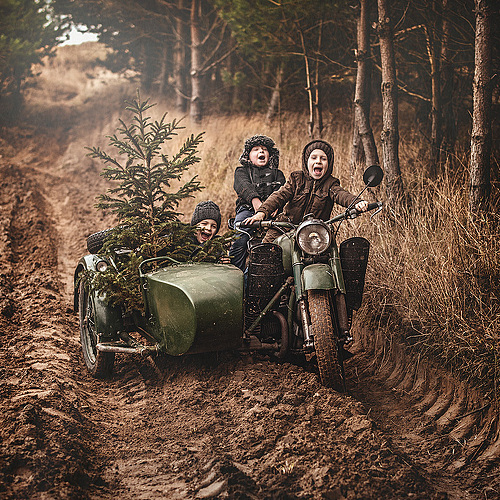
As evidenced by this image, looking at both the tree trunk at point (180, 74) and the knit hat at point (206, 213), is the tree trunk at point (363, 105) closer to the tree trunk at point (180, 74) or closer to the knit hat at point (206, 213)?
the knit hat at point (206, 213)

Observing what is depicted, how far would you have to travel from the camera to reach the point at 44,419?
3.34 metres

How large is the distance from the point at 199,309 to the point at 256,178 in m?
3.06

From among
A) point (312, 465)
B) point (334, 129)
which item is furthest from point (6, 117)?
point (312, 465)

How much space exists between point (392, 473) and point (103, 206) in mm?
3470

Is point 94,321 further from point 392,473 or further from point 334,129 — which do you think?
point 334,129

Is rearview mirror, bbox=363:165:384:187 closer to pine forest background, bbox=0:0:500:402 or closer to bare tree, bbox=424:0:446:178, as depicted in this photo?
pine forest background, bbox=0:0:500:402

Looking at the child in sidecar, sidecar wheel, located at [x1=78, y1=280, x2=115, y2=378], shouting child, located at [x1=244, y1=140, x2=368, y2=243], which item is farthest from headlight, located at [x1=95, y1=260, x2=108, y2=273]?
shouting child, located at [x1=244, y1=140, x2=368, y2=243]

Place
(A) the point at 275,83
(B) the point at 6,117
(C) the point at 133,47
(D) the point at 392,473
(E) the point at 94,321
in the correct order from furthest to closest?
1. (B) the point at 6,117
2. (C) the point at 133,47
3. (A) the point at 275,83
4. (E) the point at 94,321
5. (D) the point at 392,473

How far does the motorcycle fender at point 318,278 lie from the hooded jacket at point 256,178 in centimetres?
246

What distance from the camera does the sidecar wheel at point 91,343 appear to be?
4.52m

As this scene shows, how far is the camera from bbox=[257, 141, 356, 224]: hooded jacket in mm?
4805

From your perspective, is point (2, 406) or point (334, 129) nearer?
point (2, 406)

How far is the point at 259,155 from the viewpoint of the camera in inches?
248

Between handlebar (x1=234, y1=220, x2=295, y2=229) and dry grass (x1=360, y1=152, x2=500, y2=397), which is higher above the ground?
handlebar (x1=234, y1=220, x2=295, y2=229)
